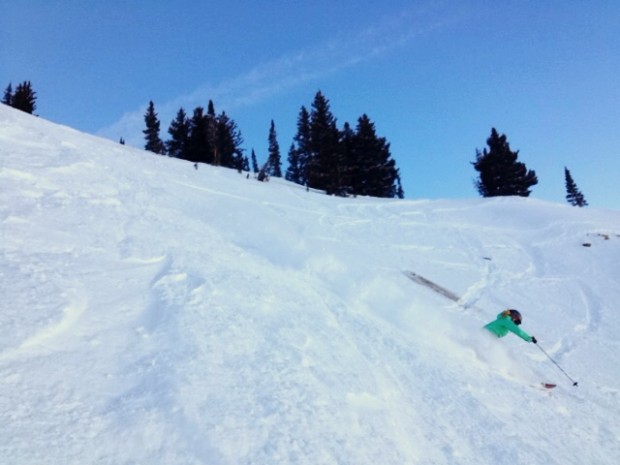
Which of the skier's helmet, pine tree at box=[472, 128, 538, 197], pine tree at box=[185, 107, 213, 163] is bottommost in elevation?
the skier's helmet

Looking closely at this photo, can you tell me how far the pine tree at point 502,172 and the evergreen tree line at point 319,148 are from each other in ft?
32.1

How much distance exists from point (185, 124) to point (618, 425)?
50364 mm

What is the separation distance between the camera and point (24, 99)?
38719 millimetres

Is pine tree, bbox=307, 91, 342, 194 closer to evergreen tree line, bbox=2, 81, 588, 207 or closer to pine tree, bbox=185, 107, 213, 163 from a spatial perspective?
evergreen tree line, bbox=2, 81, 588, 207

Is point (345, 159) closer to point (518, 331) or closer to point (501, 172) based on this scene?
point (501, 172)

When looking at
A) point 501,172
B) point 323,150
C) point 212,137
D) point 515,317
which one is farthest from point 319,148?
point 515,317

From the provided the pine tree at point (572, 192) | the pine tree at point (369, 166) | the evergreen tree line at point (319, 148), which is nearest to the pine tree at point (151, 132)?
the evergreen tree line at point (319, 148)

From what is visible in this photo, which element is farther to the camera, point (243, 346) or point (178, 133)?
point (178, 133)

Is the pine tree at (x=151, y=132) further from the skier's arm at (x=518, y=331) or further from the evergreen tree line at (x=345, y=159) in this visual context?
the skier's arm at (x=518, y=331)

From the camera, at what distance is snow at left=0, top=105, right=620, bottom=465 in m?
3.50

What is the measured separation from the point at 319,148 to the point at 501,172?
1974 centimetres

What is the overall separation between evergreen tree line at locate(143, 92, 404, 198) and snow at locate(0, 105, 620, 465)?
24792 millimetres

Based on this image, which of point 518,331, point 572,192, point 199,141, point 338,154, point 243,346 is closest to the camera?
point 243,346

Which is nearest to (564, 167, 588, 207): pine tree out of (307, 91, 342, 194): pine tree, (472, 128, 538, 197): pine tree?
(472, 128, 538, 197): pine tree
